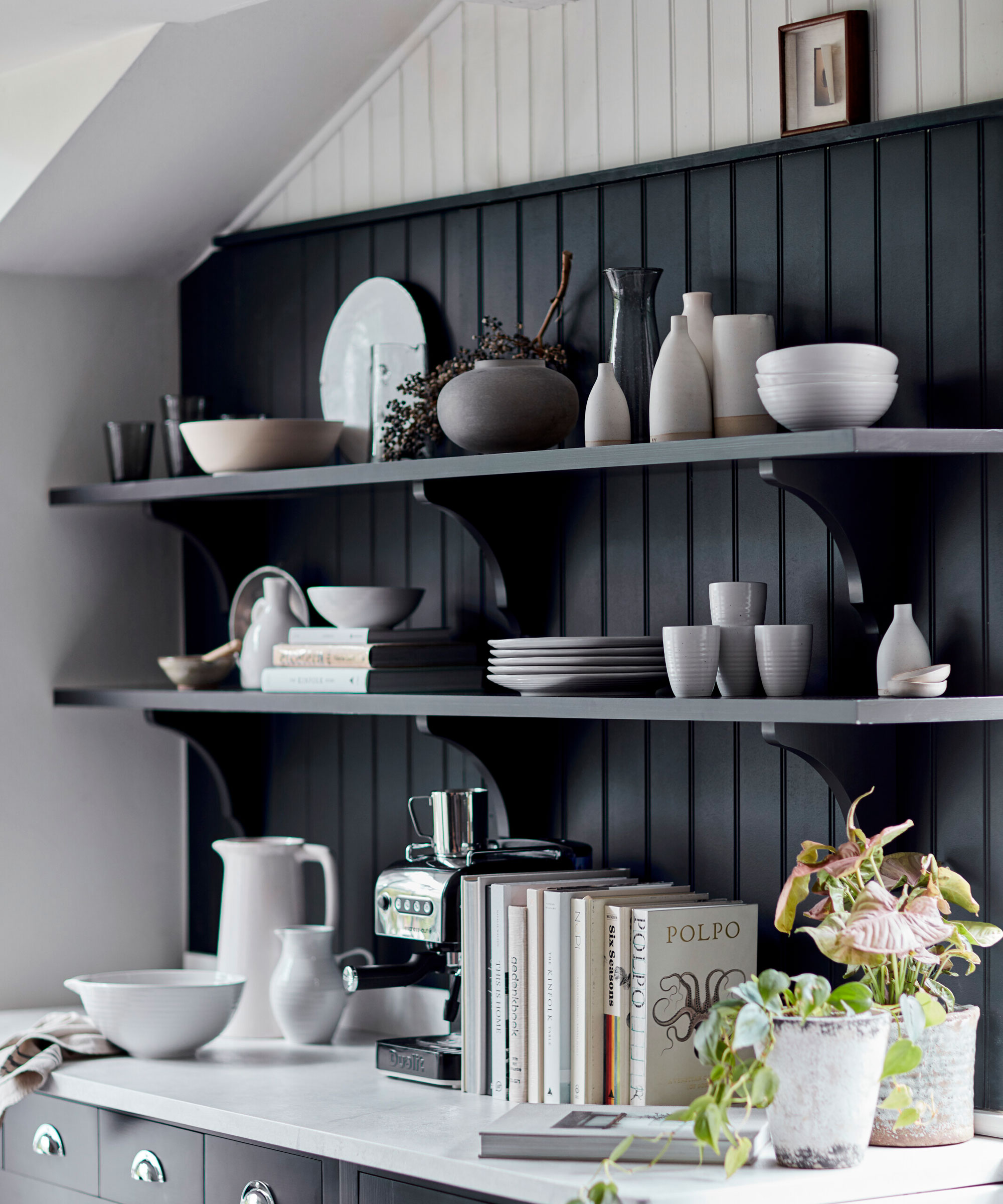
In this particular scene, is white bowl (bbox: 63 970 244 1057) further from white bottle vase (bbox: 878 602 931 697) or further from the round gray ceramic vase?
white bottle vase (bbox: 878 602 931 697)

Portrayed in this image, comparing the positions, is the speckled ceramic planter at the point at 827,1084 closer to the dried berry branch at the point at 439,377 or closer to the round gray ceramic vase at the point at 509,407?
the round gray ceramic vase at the point at 509,407

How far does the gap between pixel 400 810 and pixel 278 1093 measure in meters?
0.62

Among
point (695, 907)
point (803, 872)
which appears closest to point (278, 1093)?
point (695, 907)

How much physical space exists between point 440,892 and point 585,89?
1266mm

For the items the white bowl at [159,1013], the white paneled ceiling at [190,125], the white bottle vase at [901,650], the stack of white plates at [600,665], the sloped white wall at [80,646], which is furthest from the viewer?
the sloped white wall at [80,646]

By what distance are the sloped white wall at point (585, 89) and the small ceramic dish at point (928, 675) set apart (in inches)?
29.7

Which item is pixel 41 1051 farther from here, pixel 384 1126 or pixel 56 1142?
pixel 384 1126

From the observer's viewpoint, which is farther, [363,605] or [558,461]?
[363,605]

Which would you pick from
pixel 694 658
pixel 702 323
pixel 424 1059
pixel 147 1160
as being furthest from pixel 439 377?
pixel 147 1160

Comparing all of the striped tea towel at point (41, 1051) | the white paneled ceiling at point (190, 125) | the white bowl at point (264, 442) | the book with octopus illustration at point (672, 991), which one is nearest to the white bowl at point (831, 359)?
the book with octopus illustration at point (672, 991)

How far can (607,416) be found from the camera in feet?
7.82

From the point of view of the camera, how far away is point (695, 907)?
2299 mm

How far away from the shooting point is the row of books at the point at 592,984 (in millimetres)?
2266

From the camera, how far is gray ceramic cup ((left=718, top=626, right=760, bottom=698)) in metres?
2.25
